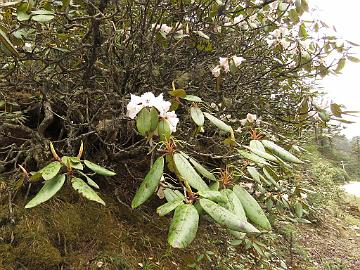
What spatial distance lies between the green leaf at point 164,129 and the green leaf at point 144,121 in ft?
0.12

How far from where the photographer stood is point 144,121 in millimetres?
1120

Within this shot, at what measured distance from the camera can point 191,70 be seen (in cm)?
233

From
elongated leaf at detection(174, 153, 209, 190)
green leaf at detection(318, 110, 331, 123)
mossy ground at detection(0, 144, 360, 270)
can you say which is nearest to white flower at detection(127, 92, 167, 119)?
elongated leaf at detection(174, 153, 209, 190)

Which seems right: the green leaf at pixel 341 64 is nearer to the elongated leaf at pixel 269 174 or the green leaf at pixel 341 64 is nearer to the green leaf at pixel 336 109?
the green leaf at pixel 336 109

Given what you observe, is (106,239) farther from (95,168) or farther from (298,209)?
(298,209)

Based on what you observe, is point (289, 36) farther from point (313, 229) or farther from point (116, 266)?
point (313, 229)

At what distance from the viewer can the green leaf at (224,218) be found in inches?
37.3

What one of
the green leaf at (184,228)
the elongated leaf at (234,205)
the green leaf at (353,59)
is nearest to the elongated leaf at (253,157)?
the elongated leaf at (234,205)

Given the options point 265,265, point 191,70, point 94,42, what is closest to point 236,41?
point 191,70

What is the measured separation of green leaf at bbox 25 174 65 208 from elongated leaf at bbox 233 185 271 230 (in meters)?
0.53

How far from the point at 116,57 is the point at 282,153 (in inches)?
50.1

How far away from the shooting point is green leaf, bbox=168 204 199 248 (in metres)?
0.89

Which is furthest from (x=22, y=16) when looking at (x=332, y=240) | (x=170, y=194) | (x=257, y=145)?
(x=332, y=240)

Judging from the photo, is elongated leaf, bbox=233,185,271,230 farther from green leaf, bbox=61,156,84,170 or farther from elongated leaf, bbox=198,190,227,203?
green leaf, bbox=61,156,84,170
